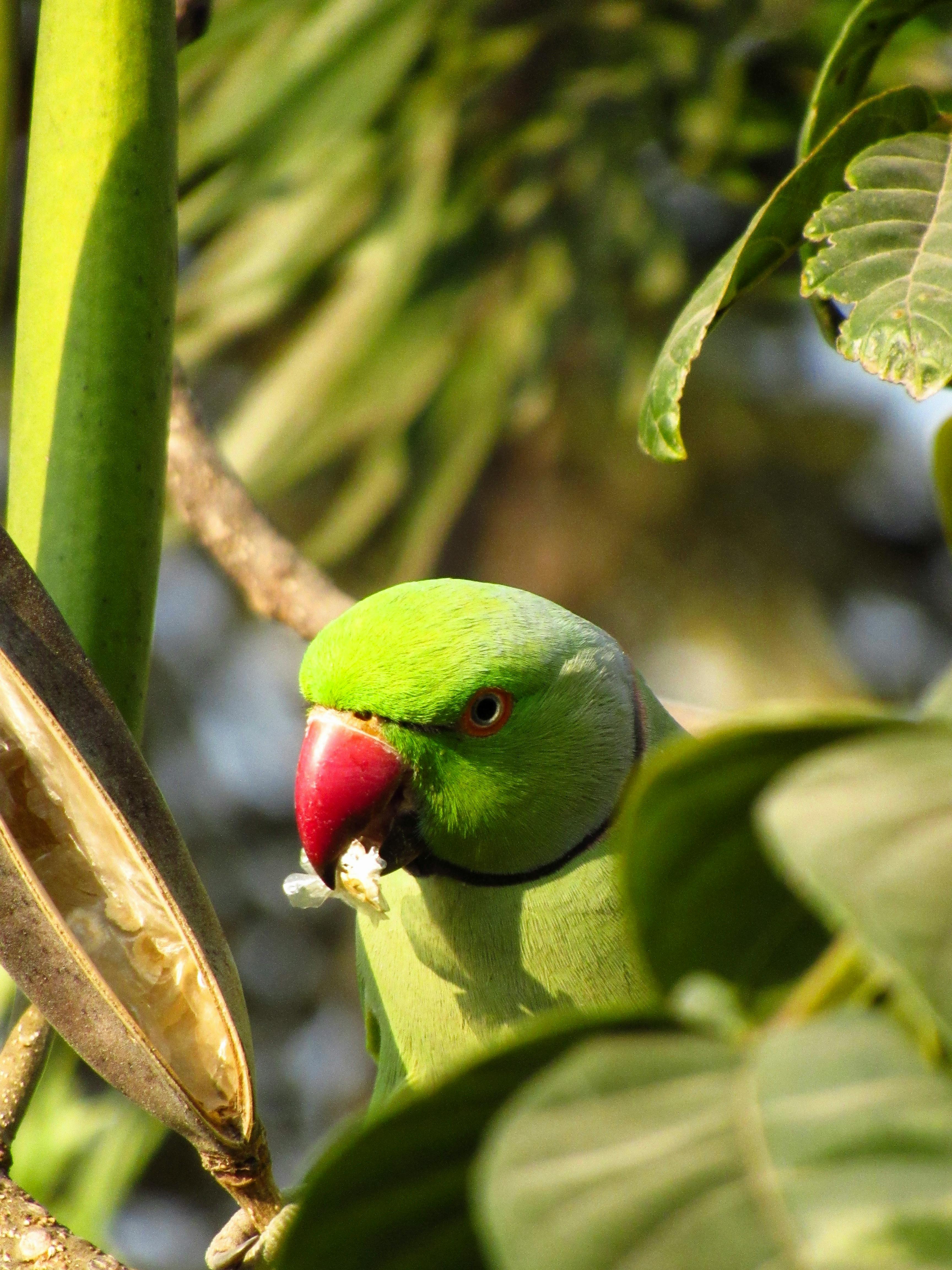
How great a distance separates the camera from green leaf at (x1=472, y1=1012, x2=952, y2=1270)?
10.6 inches

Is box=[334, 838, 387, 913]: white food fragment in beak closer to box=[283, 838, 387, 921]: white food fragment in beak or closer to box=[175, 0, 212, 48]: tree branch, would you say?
box=[283, 838, 387, 921]: white food fragment in beak

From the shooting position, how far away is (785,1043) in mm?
304

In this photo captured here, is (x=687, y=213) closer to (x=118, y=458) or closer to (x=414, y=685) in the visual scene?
(x=414, y=685)

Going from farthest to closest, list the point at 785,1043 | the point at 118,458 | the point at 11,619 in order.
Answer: the point at 118,458, the point at 11,619, the point at 785,1043

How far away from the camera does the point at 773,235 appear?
28.9 inches

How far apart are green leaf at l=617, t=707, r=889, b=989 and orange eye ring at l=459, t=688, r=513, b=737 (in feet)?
2.34

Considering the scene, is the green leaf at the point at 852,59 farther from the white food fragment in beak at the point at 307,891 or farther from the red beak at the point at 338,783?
the white food fragment in beak at the point at 307,891

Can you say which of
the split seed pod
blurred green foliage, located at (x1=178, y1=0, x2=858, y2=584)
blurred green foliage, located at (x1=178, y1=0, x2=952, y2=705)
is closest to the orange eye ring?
the split seed pod

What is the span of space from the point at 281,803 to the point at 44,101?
3.83 metres

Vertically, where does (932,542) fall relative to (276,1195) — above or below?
below

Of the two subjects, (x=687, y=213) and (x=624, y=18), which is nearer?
(x=624, y=18)

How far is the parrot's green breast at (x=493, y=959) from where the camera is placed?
1.08 m

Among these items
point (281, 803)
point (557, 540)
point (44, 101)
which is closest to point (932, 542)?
point (557, 540)

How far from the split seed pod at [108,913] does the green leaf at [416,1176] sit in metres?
0.35
